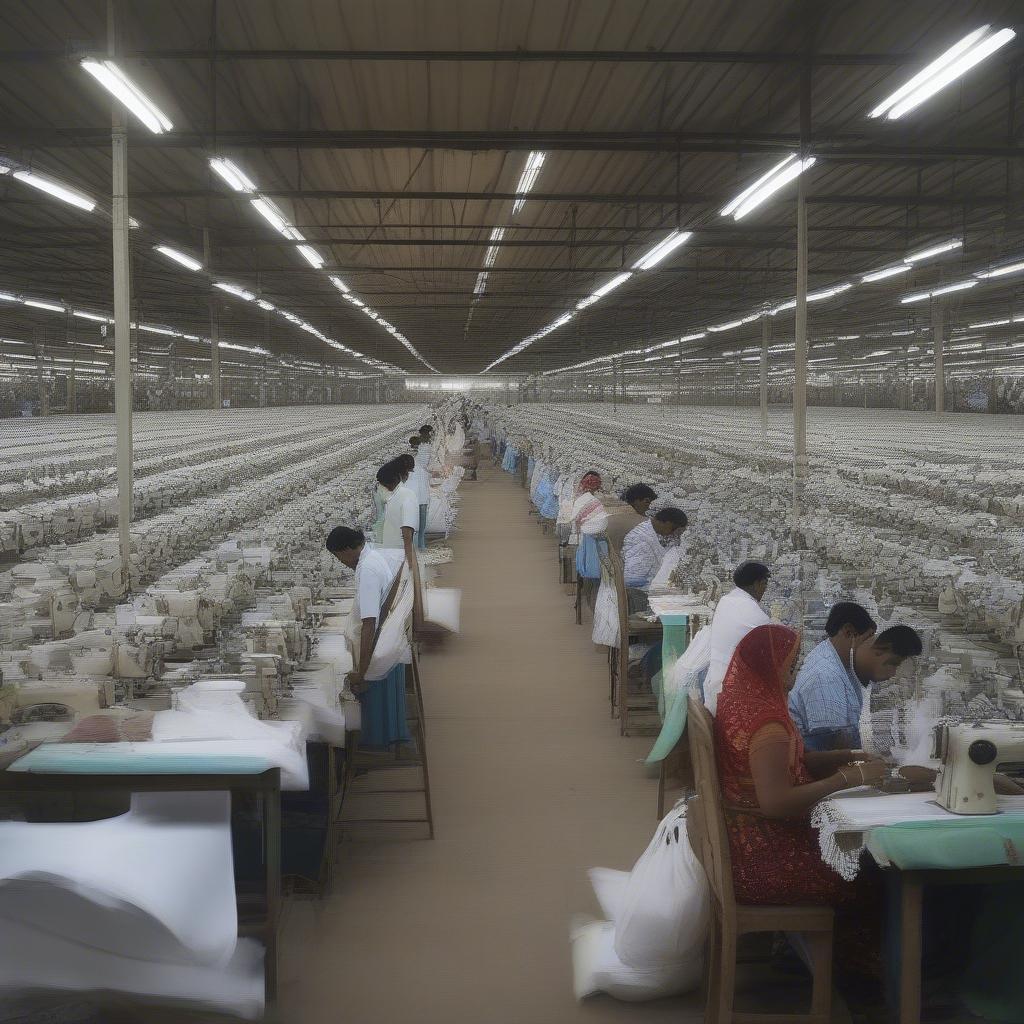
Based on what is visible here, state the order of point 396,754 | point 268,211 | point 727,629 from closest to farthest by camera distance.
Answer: point 727,629, point 396,754, point 268,211

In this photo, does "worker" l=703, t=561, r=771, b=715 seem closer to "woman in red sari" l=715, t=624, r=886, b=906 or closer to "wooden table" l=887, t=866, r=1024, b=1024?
"woman in red sari" l=715, t=624, r=886, b=906

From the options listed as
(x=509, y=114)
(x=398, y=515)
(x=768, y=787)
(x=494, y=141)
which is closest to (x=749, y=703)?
(x=768, y=787)

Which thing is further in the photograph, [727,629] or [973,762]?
[727,629]

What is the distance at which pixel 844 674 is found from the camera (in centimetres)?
367

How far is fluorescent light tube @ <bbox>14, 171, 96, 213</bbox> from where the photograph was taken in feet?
26.2

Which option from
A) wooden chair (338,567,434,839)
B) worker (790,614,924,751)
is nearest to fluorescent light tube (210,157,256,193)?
wooden chair (338,567,434,839)

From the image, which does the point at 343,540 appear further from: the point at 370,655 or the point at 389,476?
the point at 389,476

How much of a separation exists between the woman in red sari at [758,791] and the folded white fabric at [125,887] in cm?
135

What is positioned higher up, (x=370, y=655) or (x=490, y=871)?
(x=370, y=655)

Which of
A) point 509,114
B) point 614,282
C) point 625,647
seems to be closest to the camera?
point 625,647

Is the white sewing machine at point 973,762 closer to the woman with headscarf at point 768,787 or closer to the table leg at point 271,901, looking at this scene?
the woman with headscarf at point 768,787

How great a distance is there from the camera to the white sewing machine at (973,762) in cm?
278

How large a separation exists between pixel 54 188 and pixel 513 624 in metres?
5.22

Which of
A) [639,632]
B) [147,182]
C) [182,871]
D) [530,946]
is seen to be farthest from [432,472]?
[182,871]
